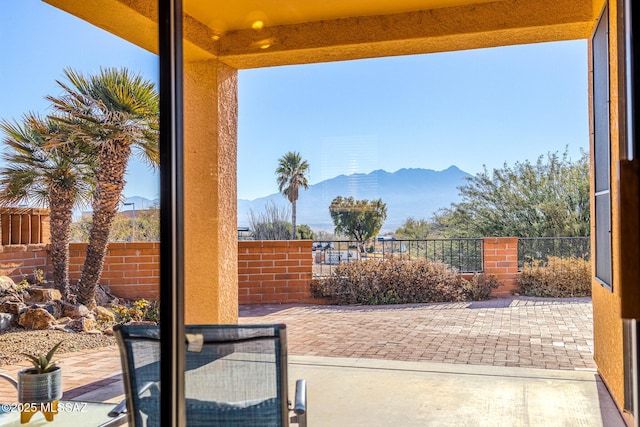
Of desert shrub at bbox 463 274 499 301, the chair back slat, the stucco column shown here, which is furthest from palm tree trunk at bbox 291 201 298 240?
the chair back slat

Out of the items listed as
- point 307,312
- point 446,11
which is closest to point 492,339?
point 307,312

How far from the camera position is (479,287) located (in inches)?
199

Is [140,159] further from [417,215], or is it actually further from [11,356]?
[417,215]

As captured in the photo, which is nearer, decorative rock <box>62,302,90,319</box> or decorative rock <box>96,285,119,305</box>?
→ decorative rock <box>96,285,119,305</box>

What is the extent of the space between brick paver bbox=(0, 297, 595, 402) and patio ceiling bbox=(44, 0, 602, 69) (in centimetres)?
191

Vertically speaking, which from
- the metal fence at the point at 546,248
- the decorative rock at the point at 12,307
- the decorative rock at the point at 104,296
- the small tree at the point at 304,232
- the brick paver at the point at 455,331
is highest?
the small tree at the point at 304,232

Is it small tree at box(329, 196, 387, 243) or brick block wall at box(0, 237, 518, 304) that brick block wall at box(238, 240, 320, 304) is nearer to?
brick block wall at box(0, 237, 518, 304)

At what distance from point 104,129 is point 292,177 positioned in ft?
6.61

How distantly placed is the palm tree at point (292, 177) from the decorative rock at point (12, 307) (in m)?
1.89

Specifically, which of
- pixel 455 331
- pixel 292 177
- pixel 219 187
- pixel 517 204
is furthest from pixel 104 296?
pixel 517 204

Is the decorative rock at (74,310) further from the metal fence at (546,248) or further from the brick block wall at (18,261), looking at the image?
the metal fence at (546,248)

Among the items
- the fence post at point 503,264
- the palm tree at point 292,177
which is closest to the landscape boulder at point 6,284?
the palm tree at point 292,177

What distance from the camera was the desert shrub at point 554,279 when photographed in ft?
16.1

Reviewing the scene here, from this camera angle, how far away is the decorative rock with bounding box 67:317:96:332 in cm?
243
